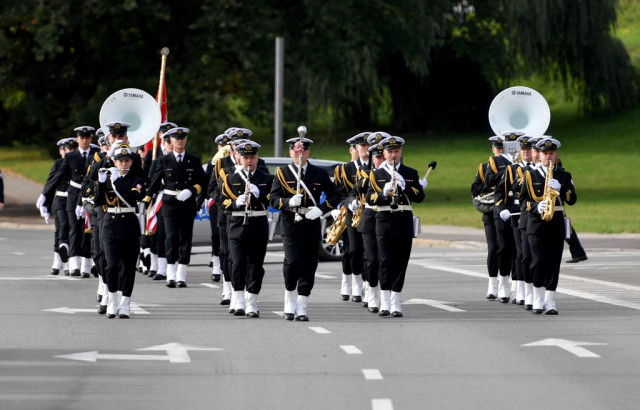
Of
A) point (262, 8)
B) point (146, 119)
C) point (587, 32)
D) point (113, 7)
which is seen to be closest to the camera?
point (146, 119)

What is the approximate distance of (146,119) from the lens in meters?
19.5

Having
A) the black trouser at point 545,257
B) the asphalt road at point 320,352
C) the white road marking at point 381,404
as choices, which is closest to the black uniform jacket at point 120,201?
the asphalt road at point 320,352

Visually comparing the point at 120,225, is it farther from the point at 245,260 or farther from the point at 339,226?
the point at 339,226

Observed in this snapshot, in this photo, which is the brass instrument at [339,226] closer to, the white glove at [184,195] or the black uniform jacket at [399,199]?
the black uniform jacket at [399,199]

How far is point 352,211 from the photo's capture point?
54.2 ft

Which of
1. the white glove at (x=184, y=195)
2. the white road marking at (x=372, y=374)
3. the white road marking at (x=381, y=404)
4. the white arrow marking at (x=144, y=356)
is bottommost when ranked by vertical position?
the white arrow marking at (x=144, y=356)

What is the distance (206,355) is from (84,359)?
102 centimetres

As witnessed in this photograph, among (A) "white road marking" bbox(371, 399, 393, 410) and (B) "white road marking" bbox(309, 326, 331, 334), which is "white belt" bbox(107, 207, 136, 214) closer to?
(B) "white road marking" bbox(309, 326, 331, 334)

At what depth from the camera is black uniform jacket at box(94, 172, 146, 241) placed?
15227 millimetres

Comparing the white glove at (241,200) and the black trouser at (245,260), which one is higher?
the white glove at (241,200)

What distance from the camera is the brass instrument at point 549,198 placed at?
620 inches

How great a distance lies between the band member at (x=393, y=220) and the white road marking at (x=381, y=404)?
546cm

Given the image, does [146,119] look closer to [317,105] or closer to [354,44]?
[354,44]

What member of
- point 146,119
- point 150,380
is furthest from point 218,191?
point 150,380
